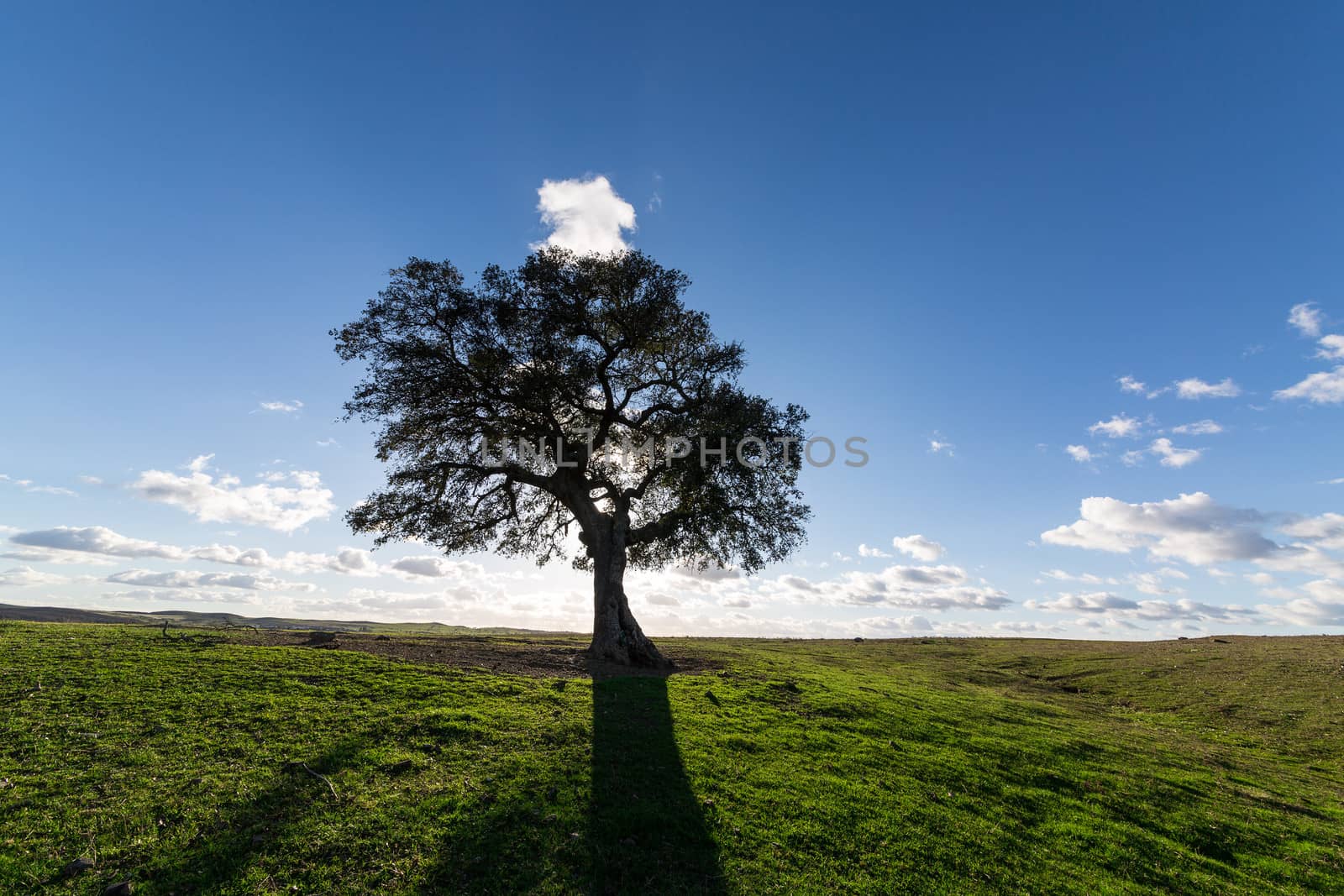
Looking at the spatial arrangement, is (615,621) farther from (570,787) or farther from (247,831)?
(247,831)

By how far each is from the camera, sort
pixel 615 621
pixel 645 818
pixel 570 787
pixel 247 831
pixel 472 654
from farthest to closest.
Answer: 1. pixel 615 621
2. pixel 472 654
3. pixel 570 787
4. pixel 645 818
5. pixel 247 831

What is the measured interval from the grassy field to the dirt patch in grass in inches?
23.8

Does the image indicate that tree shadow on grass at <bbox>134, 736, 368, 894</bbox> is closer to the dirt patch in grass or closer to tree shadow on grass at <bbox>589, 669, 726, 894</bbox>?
tree shadow on grass at <bbox>589, 669, 726, 894</bbox>

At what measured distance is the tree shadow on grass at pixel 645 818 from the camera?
9.82m

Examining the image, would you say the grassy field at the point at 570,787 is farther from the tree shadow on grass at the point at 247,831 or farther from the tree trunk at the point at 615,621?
the tree trunk at the point at 615,621

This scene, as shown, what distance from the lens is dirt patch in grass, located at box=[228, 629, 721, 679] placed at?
81.2 feet

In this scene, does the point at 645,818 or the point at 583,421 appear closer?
the point at 645,818

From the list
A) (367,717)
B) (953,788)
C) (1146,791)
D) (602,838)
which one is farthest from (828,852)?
(1146,791)

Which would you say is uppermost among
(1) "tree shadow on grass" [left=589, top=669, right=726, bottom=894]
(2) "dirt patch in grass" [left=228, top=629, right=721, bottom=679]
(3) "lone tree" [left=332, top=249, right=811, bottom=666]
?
(3) "lone tree" [left=332, top=249, right=811, bottom=666]

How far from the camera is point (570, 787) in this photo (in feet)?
41.1

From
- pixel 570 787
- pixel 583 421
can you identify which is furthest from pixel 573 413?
pixel 570 787

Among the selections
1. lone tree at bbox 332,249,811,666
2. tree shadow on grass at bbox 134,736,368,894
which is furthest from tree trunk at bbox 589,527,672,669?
tree shadow on grass at bbox 134,736,368,894

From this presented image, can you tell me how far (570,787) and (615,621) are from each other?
18022 mm

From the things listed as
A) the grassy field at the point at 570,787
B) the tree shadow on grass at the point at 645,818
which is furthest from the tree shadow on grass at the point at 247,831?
the tree shadow on grass at the point at 645,818
